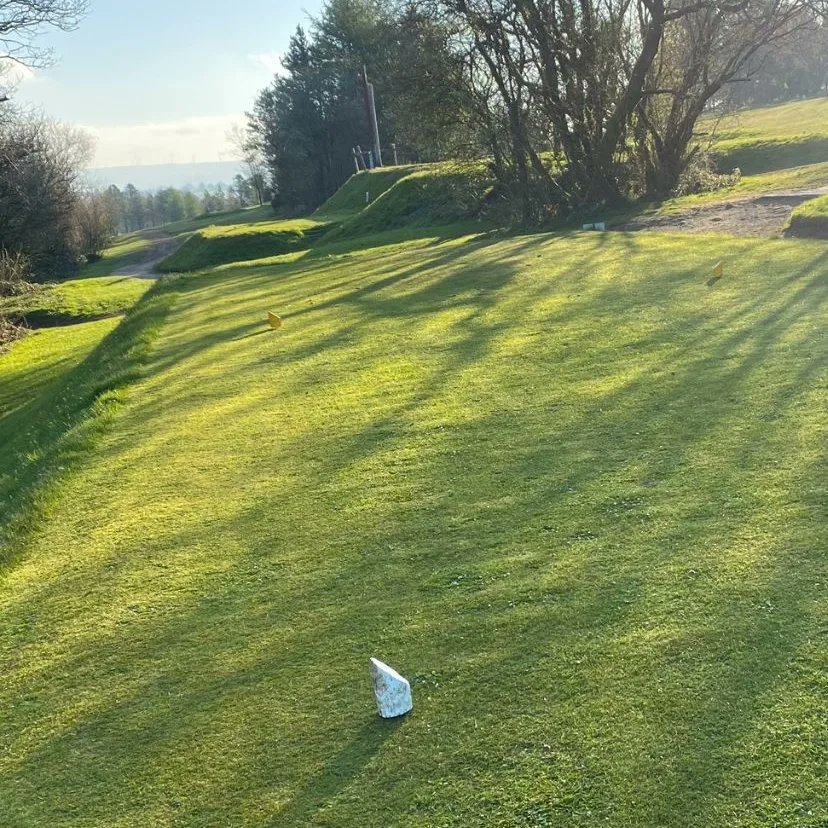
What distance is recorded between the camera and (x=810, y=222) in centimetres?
1023

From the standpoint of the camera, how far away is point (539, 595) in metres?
3.34

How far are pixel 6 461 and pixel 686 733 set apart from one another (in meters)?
8.80

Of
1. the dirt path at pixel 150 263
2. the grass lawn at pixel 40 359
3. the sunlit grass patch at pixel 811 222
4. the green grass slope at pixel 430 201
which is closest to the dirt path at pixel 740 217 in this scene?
the sunlit grass patch at pixel 811 222

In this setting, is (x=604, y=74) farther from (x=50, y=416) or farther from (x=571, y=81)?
(x=50, y=416)

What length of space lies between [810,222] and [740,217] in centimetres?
287

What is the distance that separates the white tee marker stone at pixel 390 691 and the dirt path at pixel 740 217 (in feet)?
33.3

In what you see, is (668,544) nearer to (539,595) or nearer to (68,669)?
(539,595)

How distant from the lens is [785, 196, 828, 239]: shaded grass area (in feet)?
33.1

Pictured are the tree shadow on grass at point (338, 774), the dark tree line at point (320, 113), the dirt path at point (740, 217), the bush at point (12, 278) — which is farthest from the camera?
the dark tree line at point (320, 113)

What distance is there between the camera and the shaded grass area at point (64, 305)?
27.5m

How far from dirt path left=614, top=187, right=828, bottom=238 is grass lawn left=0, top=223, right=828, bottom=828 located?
16.4 ft

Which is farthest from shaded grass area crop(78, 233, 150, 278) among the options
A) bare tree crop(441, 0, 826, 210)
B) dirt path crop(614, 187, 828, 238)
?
dirt path crop(614, 187, 828, 238)

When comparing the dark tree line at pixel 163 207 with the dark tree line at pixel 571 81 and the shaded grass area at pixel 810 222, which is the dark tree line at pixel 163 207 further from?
the shaded grass area at pixel 810 222

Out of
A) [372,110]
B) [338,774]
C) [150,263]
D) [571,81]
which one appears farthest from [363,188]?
[338,774]
